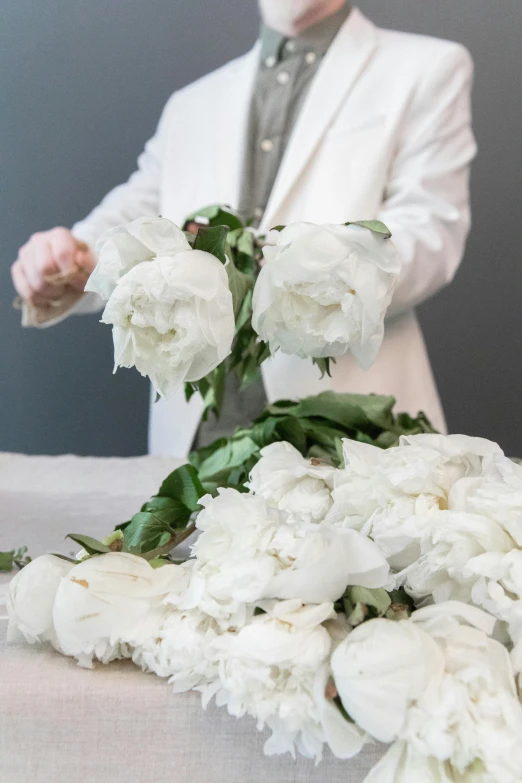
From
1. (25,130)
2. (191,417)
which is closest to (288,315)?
(191,417)

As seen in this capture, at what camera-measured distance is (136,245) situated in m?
0.21

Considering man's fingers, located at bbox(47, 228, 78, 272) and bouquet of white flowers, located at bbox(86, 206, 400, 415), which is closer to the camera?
bouquet of white flowers, located at bbox(86, 206, 400, 415)

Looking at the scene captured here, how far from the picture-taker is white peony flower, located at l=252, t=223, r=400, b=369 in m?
0.21

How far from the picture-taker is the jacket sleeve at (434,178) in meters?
0.74

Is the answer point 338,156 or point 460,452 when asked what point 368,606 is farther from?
point 338,156

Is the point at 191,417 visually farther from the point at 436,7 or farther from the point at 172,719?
the point at 436,7

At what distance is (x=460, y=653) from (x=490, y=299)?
1015 millimetres

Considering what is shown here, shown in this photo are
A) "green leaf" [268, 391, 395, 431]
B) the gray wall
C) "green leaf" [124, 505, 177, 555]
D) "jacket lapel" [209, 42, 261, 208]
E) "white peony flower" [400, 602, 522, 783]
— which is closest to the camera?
"white peony flower" [400, 602, 522, 783]

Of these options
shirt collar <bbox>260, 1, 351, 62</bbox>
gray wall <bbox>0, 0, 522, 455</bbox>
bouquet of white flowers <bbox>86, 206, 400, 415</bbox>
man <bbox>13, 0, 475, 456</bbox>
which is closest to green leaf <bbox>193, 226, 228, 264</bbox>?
bouquet of white flowers <bbox>86, 206, 400, 415</bbox>

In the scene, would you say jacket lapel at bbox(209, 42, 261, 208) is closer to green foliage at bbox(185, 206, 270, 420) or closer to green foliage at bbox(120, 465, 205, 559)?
green foliage at bbox(185, 206, 270, 420)

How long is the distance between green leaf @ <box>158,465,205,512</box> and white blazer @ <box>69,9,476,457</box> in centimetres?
41

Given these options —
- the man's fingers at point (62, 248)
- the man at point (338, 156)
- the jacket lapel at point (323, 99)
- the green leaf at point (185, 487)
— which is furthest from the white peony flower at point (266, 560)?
the jacket lapel at point (323, 99)

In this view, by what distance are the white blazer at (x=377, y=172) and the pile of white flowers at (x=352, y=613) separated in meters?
0.50

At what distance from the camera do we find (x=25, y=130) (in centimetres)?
116
